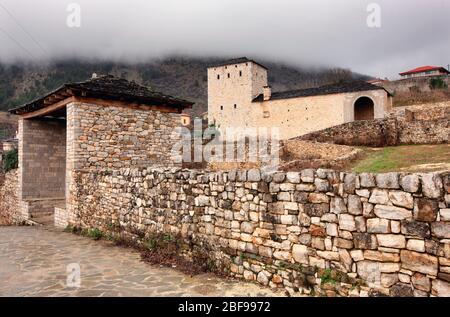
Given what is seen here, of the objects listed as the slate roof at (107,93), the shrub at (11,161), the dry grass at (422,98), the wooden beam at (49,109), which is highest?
the dry grass at (422,98)

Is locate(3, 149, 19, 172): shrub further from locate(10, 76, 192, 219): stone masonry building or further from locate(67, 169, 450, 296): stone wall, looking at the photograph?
locate(67, 169, 450, 296): stone wall

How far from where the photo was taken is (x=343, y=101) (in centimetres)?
3105

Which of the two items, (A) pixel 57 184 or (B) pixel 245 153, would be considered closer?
(A) pixel 57 184

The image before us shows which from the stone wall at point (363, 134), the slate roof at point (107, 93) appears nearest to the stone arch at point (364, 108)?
the stone wall at point (363, 134)

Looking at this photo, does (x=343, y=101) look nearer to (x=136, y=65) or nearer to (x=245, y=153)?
(x=245, y=153)

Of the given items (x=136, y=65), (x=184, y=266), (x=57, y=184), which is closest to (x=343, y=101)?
(x=57, y=184)

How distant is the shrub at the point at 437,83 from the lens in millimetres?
38750

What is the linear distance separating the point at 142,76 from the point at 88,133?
7202 cm

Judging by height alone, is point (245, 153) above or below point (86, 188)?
above

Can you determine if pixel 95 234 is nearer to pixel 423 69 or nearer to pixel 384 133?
pixel 384 133

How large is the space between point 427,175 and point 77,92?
9242 mm

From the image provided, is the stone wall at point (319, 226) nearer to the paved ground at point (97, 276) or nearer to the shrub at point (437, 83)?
the paved ground at point (97, 276)

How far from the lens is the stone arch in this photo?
32.4m

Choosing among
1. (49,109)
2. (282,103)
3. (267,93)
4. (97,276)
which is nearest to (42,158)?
(49,109)
